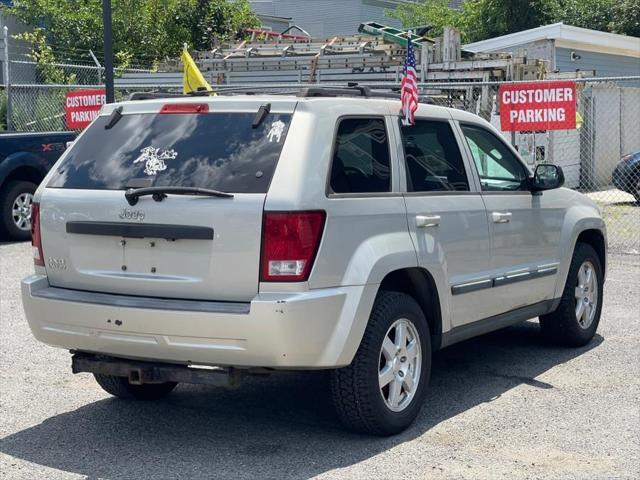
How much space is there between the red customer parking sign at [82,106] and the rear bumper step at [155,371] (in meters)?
10.0

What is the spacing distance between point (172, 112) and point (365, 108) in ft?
3.52

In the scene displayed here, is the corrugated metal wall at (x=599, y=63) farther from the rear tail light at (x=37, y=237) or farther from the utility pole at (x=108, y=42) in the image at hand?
the rear tail light at (x=37, y=237)

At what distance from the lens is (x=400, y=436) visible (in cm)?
548

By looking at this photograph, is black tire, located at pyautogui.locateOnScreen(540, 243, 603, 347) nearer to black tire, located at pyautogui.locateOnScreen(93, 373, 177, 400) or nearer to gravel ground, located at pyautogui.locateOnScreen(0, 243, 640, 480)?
gravel ground, located at pyautogui.locateOnScreen(0, 243, 640, 480)

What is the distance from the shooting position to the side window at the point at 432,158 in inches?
231

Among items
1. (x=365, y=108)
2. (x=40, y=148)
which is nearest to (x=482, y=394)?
(x=365, y=108)

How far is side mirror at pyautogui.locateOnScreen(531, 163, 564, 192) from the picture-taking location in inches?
273

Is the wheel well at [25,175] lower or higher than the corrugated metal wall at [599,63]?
lower

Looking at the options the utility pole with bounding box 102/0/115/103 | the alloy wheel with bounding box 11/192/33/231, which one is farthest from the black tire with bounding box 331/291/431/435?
the alloy wheel with bounding box 11/192/33/231

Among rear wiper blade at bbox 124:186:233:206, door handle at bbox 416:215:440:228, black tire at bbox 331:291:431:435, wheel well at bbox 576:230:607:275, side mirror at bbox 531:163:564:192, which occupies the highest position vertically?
rear wiper blade at bbox 124:186:233:206

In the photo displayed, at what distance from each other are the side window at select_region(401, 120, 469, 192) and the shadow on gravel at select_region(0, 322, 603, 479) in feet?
4.44

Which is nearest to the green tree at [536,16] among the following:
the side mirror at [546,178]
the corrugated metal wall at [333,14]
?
the corrugated metal wall at [333,14]

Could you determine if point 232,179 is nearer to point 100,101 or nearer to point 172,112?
point 172,112

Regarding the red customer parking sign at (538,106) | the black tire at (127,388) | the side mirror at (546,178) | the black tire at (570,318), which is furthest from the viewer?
the red customer parking sign at (538,106)
